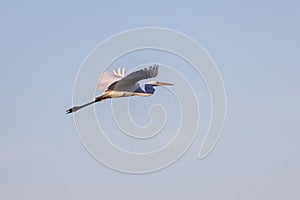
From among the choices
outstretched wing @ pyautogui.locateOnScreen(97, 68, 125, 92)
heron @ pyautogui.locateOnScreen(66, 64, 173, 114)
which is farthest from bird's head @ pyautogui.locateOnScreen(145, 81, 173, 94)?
outstretched wing @ pyautogui.locateOnScreen(97, 68, 125, 92)

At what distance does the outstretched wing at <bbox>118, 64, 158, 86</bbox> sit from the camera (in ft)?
202

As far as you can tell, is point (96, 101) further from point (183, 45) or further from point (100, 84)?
point (183, 45)

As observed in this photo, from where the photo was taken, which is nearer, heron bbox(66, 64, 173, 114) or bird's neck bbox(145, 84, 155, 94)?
heron bbox(66, 64, 173, 114)

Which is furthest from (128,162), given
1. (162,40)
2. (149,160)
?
(162,40)

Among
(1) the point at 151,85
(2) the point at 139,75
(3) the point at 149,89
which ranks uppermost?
(1) the point at 151,85

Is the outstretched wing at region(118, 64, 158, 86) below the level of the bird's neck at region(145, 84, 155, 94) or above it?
below

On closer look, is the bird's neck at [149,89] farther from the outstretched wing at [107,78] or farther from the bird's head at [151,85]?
the outstretched wing at [107,78]

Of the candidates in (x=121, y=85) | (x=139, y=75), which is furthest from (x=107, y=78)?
(x=139, y=75)

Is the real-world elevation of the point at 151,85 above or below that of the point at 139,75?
above

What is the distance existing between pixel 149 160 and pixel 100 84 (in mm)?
5256

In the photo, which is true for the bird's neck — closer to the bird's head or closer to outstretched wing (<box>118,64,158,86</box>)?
the bird's head

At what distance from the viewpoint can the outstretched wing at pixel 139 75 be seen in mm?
61562

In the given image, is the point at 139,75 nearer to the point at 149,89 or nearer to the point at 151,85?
the point at 149,89

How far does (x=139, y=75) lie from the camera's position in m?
62.8
